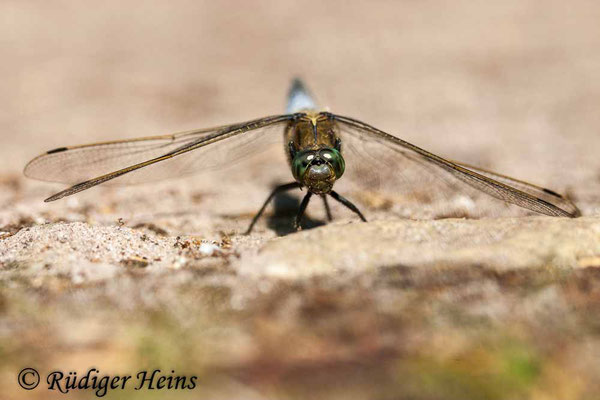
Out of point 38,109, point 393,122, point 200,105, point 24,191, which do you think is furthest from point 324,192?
point 38,109

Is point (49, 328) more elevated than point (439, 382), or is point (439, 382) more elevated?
point (49, 328)

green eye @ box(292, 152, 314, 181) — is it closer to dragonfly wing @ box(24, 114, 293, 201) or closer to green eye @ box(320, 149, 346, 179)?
green eye @ box(320, 149, 346, 179)

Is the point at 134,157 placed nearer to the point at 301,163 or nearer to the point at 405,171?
the point at 301,163

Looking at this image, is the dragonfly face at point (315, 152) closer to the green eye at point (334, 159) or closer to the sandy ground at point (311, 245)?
the green eye at point (334, 159)

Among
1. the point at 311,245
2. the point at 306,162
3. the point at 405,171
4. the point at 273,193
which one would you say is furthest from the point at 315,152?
the point at 405,171

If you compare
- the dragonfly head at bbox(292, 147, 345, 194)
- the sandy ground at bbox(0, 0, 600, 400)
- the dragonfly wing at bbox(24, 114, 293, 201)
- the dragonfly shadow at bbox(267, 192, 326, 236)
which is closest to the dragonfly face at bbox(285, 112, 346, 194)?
the dragonfly head at bbox(292, 147, 345, 194)

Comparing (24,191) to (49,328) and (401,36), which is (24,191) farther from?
(401,36)
